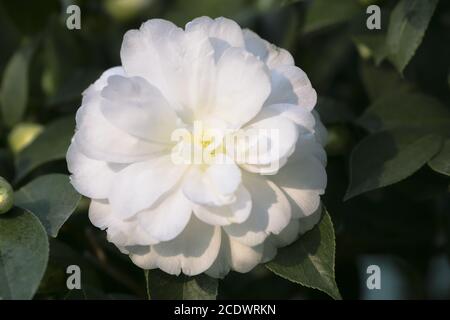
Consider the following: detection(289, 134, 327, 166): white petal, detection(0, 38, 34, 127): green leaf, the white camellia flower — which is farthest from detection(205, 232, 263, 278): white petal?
detection(0, 38, 34, 127): green leaf

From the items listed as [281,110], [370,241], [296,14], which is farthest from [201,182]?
[296,14]

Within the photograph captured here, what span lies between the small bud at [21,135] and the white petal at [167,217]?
1.46ft

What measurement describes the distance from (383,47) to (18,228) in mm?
543

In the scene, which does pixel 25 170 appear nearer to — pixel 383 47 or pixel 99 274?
pixel 99 274

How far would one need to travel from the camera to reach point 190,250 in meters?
0.88

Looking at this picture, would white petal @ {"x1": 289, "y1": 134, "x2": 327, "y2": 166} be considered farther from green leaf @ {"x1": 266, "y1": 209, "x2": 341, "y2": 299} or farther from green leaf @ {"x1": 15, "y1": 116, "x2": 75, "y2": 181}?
green leaf @ {"x1": 15, "y1": 116, "x2": 75, "y2": 181}

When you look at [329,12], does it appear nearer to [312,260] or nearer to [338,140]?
[338,140]

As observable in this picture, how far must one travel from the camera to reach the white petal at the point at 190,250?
0.88m

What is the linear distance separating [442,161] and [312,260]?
203 mm

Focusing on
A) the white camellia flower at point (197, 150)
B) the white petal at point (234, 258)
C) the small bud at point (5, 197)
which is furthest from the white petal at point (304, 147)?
the small bud at point (5, 197)

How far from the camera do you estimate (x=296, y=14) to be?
140 cm

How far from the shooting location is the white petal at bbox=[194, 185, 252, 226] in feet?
2.74

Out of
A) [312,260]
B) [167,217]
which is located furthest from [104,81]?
[312,260]

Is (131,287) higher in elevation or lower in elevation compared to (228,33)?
lower
